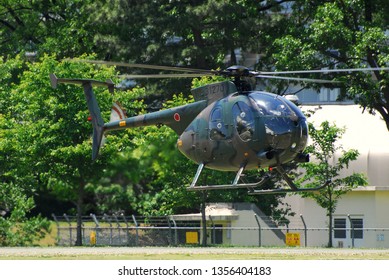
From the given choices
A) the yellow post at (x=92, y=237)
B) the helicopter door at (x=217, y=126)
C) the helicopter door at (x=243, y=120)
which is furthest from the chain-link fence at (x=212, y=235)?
the helicopter door at (x=243, y=120)

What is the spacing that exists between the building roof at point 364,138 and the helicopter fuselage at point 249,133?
2462cm

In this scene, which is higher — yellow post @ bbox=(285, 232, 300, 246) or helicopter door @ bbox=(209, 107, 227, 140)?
helicopter door @ bbox=(209, 107, 227, 140)

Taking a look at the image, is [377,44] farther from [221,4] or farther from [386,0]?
[221,4]

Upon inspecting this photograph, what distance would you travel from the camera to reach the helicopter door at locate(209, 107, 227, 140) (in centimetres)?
3091

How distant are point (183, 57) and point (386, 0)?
454 inches

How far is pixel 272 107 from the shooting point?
29.7 meters

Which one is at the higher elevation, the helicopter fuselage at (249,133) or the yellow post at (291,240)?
the helicopter fuselage at (249,133)

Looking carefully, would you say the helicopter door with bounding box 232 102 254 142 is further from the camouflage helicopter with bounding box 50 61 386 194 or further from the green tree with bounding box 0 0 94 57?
the green tree with bounding box 0 0 94 57

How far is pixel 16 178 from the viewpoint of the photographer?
35.7 metres

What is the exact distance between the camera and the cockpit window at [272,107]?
29.6m

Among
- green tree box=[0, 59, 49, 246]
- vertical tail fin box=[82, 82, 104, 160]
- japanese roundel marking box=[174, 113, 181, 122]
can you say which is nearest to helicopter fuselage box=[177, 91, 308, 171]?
japanese roundel marking box=[174, 113, 181, 122]

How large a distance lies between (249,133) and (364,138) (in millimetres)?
33612


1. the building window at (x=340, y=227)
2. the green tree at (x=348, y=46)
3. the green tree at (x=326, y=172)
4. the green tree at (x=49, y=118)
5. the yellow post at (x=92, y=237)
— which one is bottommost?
the building window at (x=340, y=227)

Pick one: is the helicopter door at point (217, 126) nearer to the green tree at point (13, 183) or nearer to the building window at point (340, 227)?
the green tree at point (13, 183)
